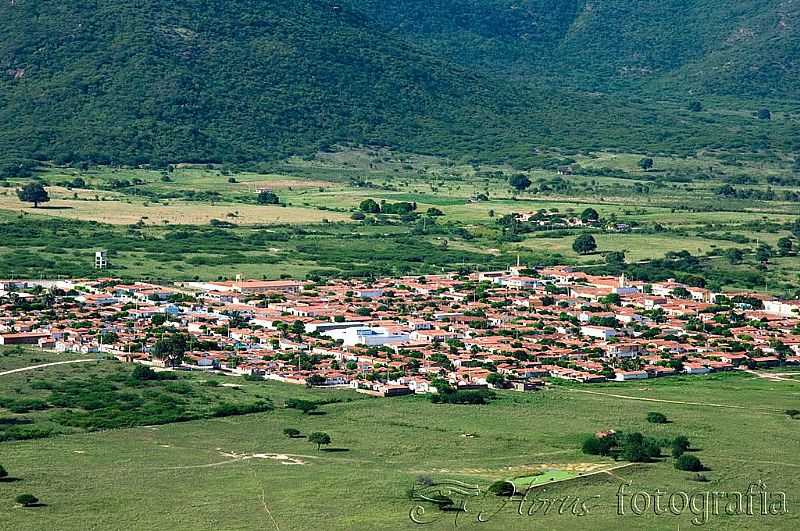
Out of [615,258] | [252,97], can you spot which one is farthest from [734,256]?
[252,97]

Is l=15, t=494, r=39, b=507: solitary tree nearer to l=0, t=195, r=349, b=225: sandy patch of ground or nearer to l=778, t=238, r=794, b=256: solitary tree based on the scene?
l=778, t=238, r=794, b=256: solitary tree

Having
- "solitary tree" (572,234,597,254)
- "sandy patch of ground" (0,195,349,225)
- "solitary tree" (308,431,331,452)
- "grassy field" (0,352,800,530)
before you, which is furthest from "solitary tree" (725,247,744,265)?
"solitary tree" (308,431,331,452)

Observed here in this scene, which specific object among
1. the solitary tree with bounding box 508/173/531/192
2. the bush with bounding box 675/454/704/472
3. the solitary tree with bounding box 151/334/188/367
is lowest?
the bush with bounding box 675/454/704/472

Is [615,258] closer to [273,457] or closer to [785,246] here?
[785,246]

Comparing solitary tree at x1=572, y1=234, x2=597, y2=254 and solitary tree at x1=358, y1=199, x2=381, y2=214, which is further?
solitary tree at x1=358, y1=199, x2=381, y2=214

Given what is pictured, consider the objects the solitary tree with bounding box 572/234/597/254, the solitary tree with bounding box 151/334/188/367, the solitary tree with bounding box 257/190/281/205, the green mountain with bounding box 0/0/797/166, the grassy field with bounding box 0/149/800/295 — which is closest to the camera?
the solitary tree with bounding box 151/334/188/367
